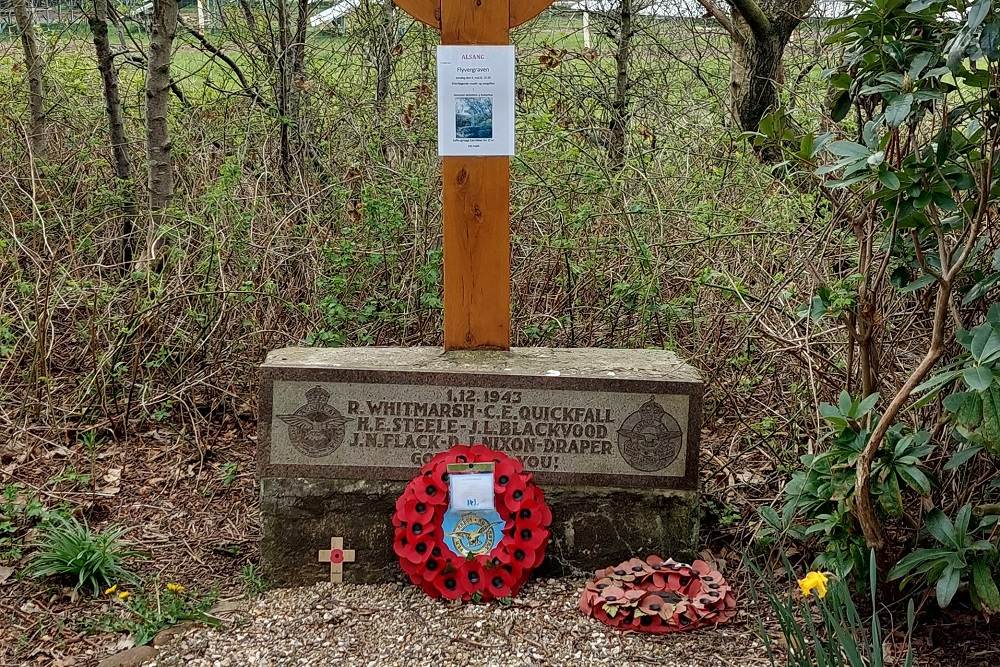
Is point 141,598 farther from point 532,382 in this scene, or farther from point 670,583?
point 670,583

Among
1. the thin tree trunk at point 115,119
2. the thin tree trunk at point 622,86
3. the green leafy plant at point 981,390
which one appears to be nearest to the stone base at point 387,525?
the green leafy plant at point 981,390

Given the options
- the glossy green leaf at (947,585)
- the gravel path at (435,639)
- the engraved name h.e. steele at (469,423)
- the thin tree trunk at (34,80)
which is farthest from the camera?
the thin tree trunk at (34,80)

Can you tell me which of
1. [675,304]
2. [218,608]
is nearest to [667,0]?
[675,304]

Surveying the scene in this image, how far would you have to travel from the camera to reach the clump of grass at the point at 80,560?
3725mm

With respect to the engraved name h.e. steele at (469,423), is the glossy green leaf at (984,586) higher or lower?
lower

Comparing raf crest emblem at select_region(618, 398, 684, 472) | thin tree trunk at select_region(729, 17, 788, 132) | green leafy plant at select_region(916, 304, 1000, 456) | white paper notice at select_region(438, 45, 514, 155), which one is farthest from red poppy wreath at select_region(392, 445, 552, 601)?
thin tree trunk at select_region(729, 17, 788, 132)

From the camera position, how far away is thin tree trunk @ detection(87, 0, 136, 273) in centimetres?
566

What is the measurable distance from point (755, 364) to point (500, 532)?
66.4 inches

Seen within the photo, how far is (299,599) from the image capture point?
3.70 m

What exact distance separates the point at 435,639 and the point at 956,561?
1.65 m

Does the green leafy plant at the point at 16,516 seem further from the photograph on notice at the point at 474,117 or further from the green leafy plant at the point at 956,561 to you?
the green leafy plant at the point at 956,561

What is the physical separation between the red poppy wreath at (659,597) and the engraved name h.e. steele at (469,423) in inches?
12.7

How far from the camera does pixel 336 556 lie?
3801mm

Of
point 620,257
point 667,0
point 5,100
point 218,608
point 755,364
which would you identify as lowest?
point 218,608
